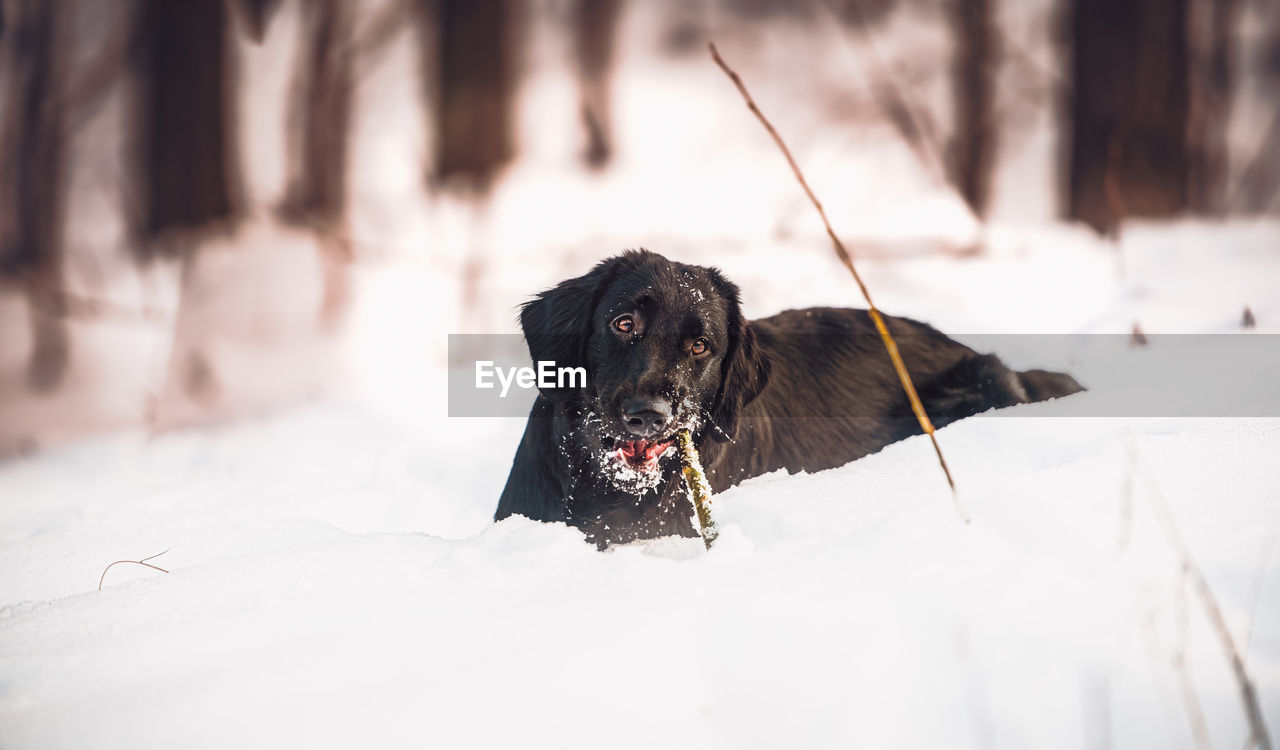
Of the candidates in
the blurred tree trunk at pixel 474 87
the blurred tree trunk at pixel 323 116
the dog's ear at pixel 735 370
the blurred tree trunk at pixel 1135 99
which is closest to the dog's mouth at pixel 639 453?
the dog's ear at pixel 735 370

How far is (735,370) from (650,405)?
2.38ft

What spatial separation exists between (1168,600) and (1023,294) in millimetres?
5641

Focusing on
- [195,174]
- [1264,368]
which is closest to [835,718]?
[1264,368]

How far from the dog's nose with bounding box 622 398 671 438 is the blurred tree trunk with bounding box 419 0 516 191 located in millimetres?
5801

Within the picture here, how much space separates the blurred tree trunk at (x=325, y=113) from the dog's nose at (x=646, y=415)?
716 cm

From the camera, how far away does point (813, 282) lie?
6.87m

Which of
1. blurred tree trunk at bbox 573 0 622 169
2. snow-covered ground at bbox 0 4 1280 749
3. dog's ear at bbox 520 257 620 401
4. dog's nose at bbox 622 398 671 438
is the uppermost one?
blurred tree trunk at bbox 573 0 622 169

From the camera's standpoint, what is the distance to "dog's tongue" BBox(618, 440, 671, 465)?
271 cm

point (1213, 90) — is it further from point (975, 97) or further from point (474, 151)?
point (474, 151)

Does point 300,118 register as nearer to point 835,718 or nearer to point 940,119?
point 940,119

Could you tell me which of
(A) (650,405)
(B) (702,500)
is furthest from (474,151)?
(B) (702,500)

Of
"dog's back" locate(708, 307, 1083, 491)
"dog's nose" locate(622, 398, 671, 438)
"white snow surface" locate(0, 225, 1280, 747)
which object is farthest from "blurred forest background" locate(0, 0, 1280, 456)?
"white snow surface" locate(0, 225, 1280, 747)

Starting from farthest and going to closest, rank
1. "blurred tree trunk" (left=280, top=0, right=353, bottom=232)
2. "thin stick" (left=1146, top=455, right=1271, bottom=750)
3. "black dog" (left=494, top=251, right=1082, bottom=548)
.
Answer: "blurred tree trunk" (left=280, top=0, right=353, bottom=232)
"black dog" (left=494, top=251, right=1082, bottom=548)
"thin stick" (left=1146, top=455, right=1271, bottom=750)

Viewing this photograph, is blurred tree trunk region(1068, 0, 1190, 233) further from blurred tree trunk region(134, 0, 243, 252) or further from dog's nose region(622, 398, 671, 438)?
blurred tree trunk region(134, 0, 243, 252)
